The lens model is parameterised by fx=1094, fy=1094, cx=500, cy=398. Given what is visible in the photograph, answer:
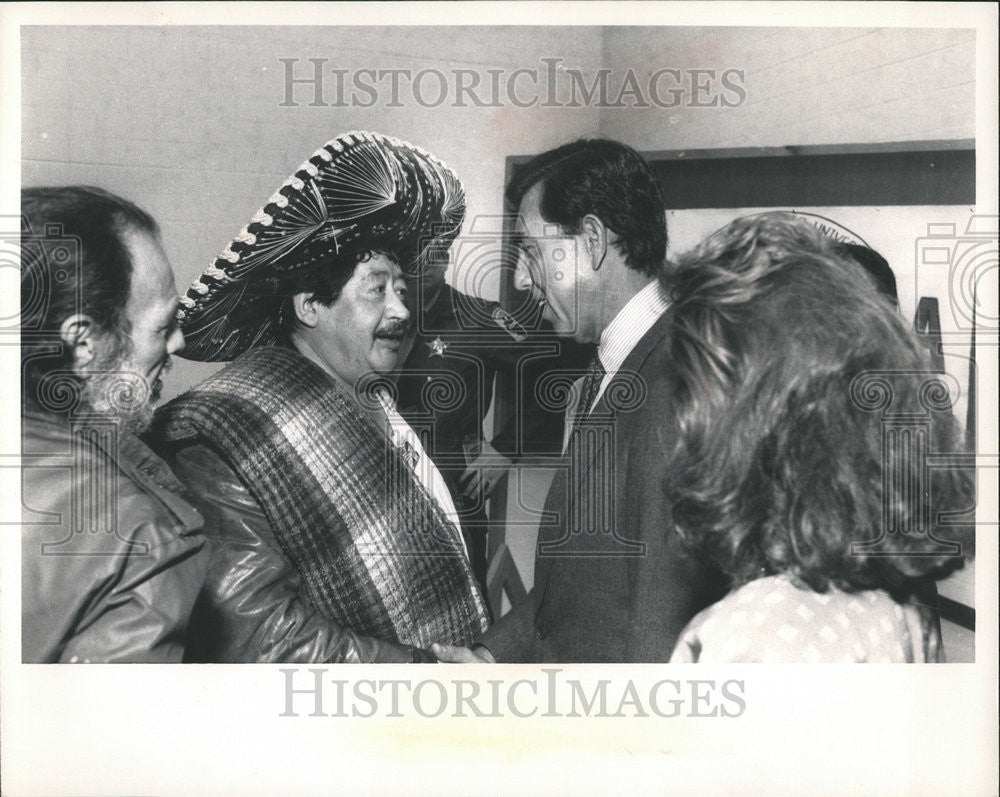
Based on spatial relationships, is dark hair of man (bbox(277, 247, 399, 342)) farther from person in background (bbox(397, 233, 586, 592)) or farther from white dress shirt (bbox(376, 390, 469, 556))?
white dress shirt (bbox(376, 390, 469, 556))

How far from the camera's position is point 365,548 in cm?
274

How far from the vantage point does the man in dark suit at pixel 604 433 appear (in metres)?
2.75

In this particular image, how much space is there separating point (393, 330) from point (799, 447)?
41.8 inches

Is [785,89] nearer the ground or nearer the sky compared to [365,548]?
nearer the sky

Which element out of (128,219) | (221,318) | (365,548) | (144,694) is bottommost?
(144,694)

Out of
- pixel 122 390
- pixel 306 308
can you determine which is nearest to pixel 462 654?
pixel 306 308

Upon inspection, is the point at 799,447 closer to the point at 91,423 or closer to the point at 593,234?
the point at 593,234

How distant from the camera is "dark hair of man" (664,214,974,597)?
8.93ft

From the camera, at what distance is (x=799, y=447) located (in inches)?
107

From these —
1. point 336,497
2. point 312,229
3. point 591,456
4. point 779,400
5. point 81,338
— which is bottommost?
point 336,497

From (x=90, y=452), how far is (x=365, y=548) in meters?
0.73

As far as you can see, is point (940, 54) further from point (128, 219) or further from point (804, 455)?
point (128, 219)

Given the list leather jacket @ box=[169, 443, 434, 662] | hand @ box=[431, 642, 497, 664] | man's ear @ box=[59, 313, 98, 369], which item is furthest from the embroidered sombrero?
hand @ box=[431, 642, 497, 664]

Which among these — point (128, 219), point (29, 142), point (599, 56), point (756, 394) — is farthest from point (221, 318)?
point (756, 394)
